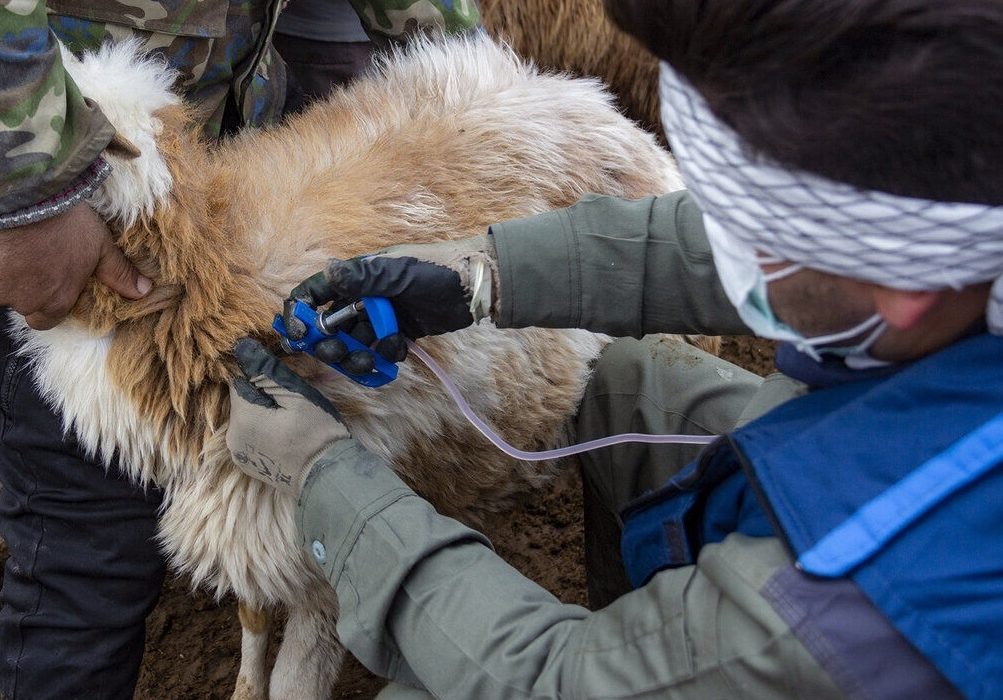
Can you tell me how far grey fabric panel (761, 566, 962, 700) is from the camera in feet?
3.03

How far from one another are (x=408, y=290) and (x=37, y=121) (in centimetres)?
61

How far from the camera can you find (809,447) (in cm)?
104

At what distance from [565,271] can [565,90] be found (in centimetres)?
67

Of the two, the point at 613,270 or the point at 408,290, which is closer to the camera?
the point at 408,290

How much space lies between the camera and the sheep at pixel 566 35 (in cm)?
333

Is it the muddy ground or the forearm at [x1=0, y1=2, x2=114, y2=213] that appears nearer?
the forearm at [x1=0, y1=2, x2=114, y2=213]

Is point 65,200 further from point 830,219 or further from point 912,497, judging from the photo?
point 912,497

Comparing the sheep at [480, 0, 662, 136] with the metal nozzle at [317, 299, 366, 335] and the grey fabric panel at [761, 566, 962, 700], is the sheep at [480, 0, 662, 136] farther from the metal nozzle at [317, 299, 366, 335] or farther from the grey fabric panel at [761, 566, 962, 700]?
the grey fabric panel at [761, 566, 962, 700]

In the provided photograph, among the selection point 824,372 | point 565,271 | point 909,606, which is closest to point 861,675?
point 909,606

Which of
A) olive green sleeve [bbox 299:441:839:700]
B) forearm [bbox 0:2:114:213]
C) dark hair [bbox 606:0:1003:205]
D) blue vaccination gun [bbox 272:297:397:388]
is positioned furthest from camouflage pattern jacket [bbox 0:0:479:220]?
dark hair [bbox 606:0:1003:205]

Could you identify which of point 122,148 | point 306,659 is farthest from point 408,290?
point 306,659

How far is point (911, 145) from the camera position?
84cm

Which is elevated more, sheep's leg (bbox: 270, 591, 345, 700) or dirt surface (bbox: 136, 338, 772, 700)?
sheep's leg (bbox: 270, 591, 345, 700)

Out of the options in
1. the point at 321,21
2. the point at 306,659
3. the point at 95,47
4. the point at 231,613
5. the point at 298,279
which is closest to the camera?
the point at 298,279
